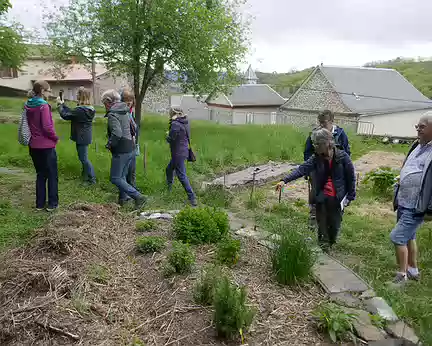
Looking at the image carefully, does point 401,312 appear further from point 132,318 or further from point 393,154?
point 393,154

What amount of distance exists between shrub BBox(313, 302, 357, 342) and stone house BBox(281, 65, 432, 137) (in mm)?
30161

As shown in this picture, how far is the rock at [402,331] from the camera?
9.30 ft

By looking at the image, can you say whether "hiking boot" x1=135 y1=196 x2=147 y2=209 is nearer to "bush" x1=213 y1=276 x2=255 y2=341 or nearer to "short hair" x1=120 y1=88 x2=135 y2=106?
"short hair" x1=120 y1=88 x2=135 y2=106

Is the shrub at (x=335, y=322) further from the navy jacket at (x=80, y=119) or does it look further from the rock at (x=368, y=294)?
the navy jacket at (x=80, y=119)

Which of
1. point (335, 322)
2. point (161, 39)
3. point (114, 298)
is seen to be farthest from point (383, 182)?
point (161, 39)

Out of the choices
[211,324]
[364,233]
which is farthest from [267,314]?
[364,233]

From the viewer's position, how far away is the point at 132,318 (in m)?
2.97

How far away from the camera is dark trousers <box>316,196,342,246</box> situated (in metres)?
4.71

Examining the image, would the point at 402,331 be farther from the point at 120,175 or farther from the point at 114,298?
the point at 120,175

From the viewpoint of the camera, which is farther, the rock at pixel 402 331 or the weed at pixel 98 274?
the weed at pixel 98 274

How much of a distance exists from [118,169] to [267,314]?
3495mm

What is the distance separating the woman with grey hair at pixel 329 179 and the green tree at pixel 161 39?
1243 cm

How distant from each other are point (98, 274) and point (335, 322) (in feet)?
6.35

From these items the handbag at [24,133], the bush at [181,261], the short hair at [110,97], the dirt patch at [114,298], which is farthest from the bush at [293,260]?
the handbag at [24,133]
